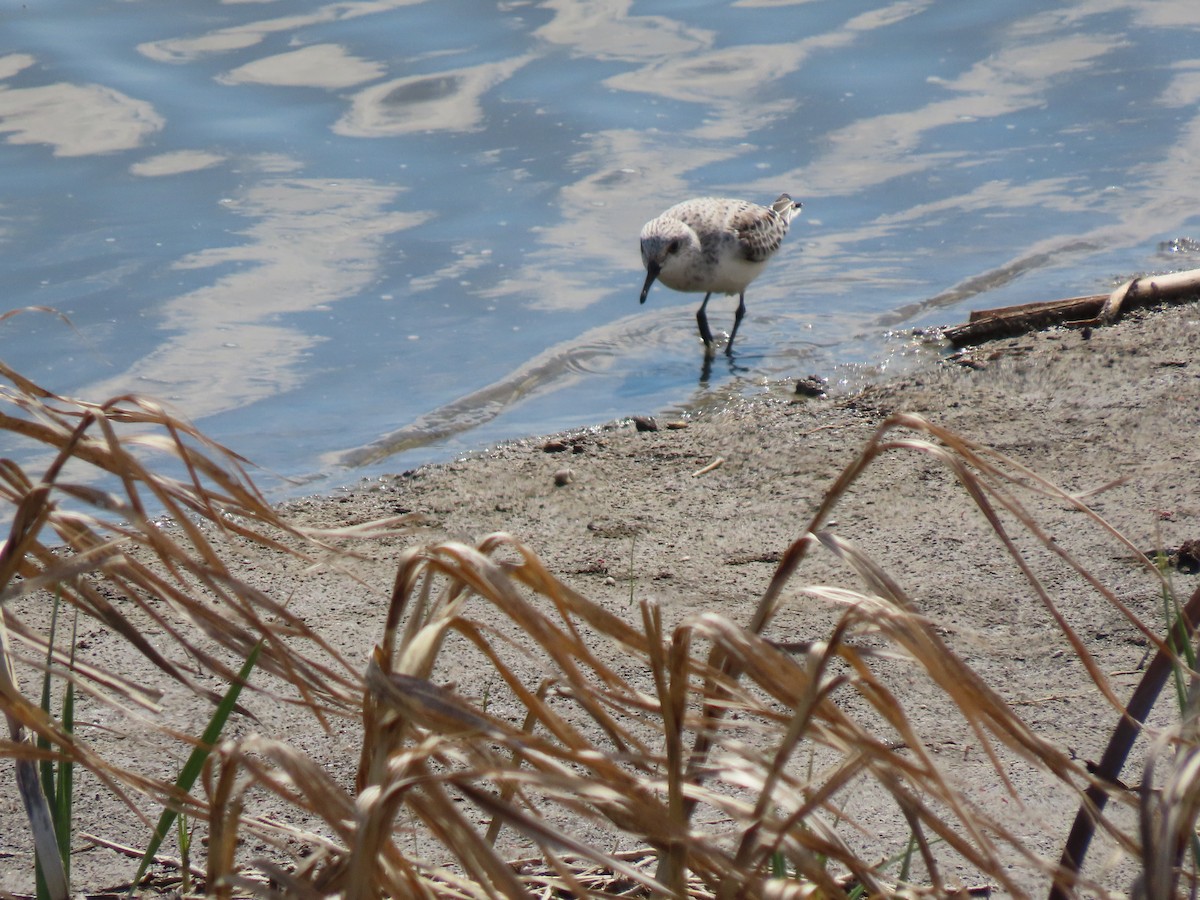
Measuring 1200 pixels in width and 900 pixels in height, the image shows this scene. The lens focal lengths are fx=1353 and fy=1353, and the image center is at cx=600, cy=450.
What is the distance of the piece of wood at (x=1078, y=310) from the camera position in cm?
706

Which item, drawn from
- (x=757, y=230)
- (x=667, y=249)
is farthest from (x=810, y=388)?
(x=757, y=230)

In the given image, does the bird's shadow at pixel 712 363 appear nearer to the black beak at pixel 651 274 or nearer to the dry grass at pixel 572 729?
the black beak at pixel 651 274

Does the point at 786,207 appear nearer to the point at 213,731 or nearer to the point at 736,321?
the point at 736,321

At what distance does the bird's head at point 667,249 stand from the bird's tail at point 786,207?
3.81ft

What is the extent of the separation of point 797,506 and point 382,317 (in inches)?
155

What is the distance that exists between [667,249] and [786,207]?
1.52 metres

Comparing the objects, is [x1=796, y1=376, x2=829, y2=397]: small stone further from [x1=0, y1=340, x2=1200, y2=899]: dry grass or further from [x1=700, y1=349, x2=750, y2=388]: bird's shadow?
[x1=0, y1=340, x2=1200, y2=899]: dry grass

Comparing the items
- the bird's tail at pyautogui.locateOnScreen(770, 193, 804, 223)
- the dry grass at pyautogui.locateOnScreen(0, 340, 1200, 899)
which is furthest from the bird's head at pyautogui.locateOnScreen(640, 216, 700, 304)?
the dry grass at pyautogui.locateOnScreen(0, 340, 1200, 899)

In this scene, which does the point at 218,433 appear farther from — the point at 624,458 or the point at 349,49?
the point at 349,49

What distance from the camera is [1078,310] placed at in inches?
286

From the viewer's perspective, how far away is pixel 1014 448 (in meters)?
5.29

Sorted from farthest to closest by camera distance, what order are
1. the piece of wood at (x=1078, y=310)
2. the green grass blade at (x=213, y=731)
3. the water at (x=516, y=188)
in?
the water at (x=516, y=188), the piece of wood at (x=1078, y=310), the green grass blade at (x=213, y=731)

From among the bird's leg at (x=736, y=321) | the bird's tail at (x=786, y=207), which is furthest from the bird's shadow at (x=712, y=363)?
the bird's tail at (x=786, y=207)

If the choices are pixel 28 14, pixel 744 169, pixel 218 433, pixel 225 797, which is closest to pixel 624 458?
pixel 218 433
